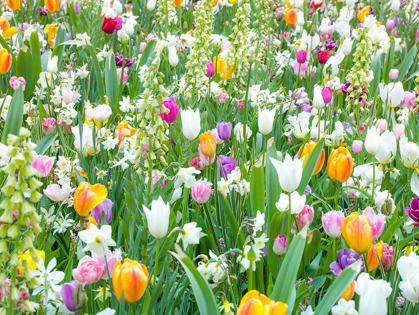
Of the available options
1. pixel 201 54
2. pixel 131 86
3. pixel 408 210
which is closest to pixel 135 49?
pixel 131 86

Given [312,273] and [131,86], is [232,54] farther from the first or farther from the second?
[312,273]

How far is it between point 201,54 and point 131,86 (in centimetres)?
101

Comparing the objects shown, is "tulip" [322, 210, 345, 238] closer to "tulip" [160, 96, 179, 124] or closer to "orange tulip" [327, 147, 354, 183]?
"orange tulip" [327, 147, 354, 183]

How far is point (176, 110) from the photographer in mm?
1975

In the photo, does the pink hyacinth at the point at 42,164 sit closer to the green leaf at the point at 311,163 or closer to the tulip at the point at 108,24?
the green leaf at the point at 311,163

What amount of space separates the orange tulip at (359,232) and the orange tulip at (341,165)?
34 cm

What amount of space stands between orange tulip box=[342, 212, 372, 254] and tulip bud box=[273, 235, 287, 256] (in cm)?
18

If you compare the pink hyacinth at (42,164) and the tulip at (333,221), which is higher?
the pink hyacinth at (42,164)

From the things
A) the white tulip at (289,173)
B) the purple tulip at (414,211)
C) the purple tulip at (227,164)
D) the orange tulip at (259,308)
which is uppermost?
the white tulip at (289,173)

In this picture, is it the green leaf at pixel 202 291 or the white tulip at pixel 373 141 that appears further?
the white tulip at pixel 373 141

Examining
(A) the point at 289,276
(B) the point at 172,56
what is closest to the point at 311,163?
(A) the point at 289,276

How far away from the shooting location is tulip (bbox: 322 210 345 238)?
1.51 m

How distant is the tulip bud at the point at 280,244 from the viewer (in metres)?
1.50

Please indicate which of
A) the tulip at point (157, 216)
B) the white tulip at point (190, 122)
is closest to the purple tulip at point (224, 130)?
the white tulip at point (190, 122)
